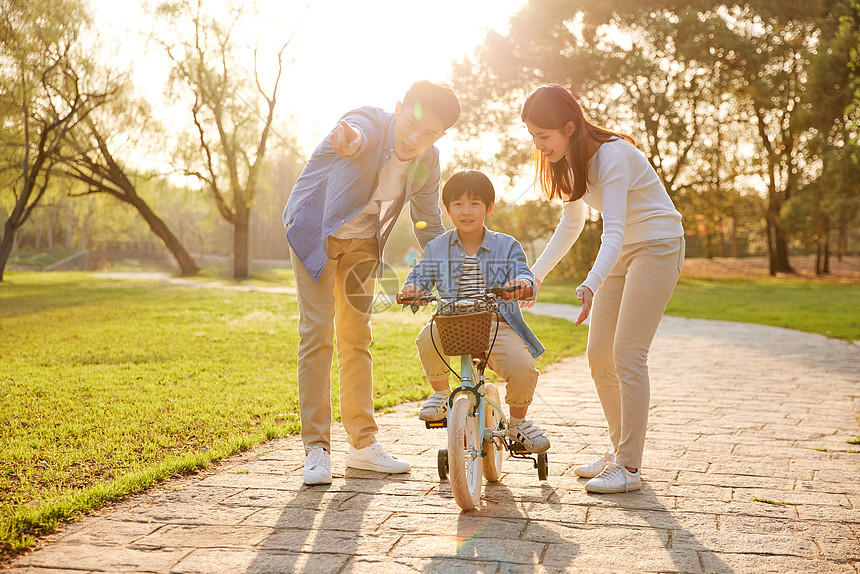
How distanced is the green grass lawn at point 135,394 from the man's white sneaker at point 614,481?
2145mm

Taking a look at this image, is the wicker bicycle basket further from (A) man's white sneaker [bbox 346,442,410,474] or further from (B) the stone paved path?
(A) man's white sneaker [bbox 346,442,410,474]

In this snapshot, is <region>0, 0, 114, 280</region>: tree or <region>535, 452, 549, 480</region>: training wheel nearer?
<region>535, 452, 549, 480</region>: training wheel

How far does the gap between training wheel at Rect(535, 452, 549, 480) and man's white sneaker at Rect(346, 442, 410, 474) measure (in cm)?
72

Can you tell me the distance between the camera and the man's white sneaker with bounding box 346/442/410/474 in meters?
4.00

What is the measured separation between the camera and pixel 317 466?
379 centimetres

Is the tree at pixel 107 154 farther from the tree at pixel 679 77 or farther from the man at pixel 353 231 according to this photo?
the man at pixel 353 231

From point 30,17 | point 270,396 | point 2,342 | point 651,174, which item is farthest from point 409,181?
point 30,17

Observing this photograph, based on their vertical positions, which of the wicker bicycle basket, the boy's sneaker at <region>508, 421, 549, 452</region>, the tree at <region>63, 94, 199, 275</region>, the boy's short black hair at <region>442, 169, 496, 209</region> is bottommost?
the boy's sneaker at <region>508, 421, 549, 452</region>

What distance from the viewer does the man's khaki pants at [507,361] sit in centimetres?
361

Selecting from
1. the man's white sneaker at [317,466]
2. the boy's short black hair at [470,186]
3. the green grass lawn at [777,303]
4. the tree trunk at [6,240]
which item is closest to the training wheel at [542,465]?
the man's white sneaker at [317,466]

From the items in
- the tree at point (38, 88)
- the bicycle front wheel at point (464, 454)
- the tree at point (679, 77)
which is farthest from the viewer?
the tree at point (679, 77)

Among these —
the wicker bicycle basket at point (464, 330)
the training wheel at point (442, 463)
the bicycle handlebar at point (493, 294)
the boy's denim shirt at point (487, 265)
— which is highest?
the boy's denim shirt at point (487, 265)

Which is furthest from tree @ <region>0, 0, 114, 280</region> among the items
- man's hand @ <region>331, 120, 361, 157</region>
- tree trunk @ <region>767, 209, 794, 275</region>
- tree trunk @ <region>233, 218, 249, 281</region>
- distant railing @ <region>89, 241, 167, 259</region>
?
tree trunk @ <region>767, 209, 794, 275</region>

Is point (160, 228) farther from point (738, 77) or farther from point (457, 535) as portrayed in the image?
point (457, 535)
